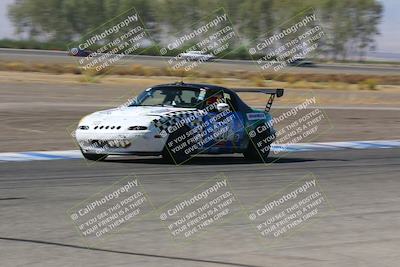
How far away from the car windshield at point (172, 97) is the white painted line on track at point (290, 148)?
1458mm

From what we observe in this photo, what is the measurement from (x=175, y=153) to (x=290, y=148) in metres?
4.85

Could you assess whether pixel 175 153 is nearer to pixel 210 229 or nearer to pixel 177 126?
pixel 177 126

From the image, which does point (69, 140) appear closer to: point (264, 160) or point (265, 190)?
point (264, 160)

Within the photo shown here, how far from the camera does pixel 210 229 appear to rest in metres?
7.48

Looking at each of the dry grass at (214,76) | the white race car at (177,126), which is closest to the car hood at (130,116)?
the white race car at (177,126)

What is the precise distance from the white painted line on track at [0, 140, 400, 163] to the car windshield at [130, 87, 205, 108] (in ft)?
4.78

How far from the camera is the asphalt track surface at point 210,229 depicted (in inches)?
248

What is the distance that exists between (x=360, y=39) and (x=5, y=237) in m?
109

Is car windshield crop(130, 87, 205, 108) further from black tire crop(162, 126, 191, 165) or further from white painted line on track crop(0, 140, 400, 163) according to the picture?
white painted line on track crop(0, 140, 400, 163)

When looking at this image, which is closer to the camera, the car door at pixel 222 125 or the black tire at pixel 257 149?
the car door at pixel 222 125

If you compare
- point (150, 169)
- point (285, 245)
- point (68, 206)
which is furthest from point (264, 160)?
point (285, 245)

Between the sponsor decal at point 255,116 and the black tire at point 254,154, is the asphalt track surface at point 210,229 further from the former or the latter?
the sponsor decal at point 255,116

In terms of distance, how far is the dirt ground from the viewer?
1789cm

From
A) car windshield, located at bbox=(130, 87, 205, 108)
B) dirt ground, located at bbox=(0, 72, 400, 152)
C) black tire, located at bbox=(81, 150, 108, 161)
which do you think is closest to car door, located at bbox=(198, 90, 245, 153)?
car windshield, located at bbox=(130, 87, 205, 108)
